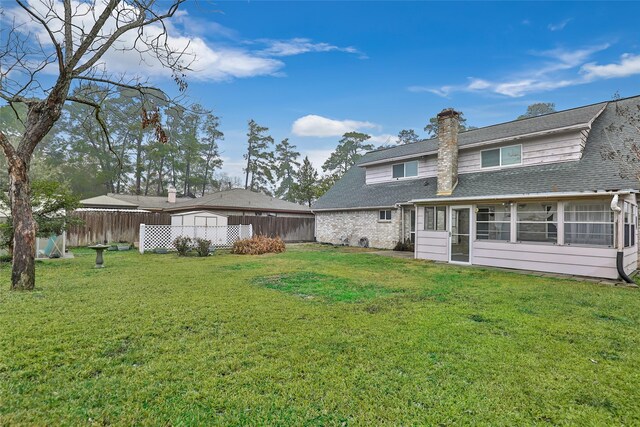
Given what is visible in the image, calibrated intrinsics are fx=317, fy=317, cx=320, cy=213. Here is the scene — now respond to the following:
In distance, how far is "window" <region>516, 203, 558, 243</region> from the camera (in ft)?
29.6

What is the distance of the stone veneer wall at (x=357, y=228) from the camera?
1597 centimetres

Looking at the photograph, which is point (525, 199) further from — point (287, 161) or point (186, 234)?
point (287, 161)

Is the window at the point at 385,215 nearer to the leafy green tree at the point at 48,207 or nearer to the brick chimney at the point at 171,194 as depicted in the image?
the leafy green tree at the point at 48,207

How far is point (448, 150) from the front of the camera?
12961mm

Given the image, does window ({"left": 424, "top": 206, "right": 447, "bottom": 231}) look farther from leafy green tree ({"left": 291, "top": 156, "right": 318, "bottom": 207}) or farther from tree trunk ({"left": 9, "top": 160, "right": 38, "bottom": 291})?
leafy green tree ({"left": 291, "top": 156, "right": 318, "bottom": 207})

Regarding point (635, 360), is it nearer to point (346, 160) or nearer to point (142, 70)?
point (142, 70)

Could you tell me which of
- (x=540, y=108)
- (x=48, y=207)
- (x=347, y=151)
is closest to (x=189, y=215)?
(x=48, y=207)

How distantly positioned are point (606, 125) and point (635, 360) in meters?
12.1

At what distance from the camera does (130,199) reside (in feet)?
81.4

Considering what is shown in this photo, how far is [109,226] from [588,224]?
66.0ft

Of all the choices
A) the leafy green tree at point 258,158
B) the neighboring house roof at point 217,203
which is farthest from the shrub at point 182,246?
the leafy green tree at point 258,158

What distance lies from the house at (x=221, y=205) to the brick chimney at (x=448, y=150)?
1105 cm

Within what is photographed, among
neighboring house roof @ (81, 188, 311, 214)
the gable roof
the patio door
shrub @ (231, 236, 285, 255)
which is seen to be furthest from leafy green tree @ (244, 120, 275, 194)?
the patio door

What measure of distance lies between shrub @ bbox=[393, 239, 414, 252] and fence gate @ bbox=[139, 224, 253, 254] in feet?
25.9
